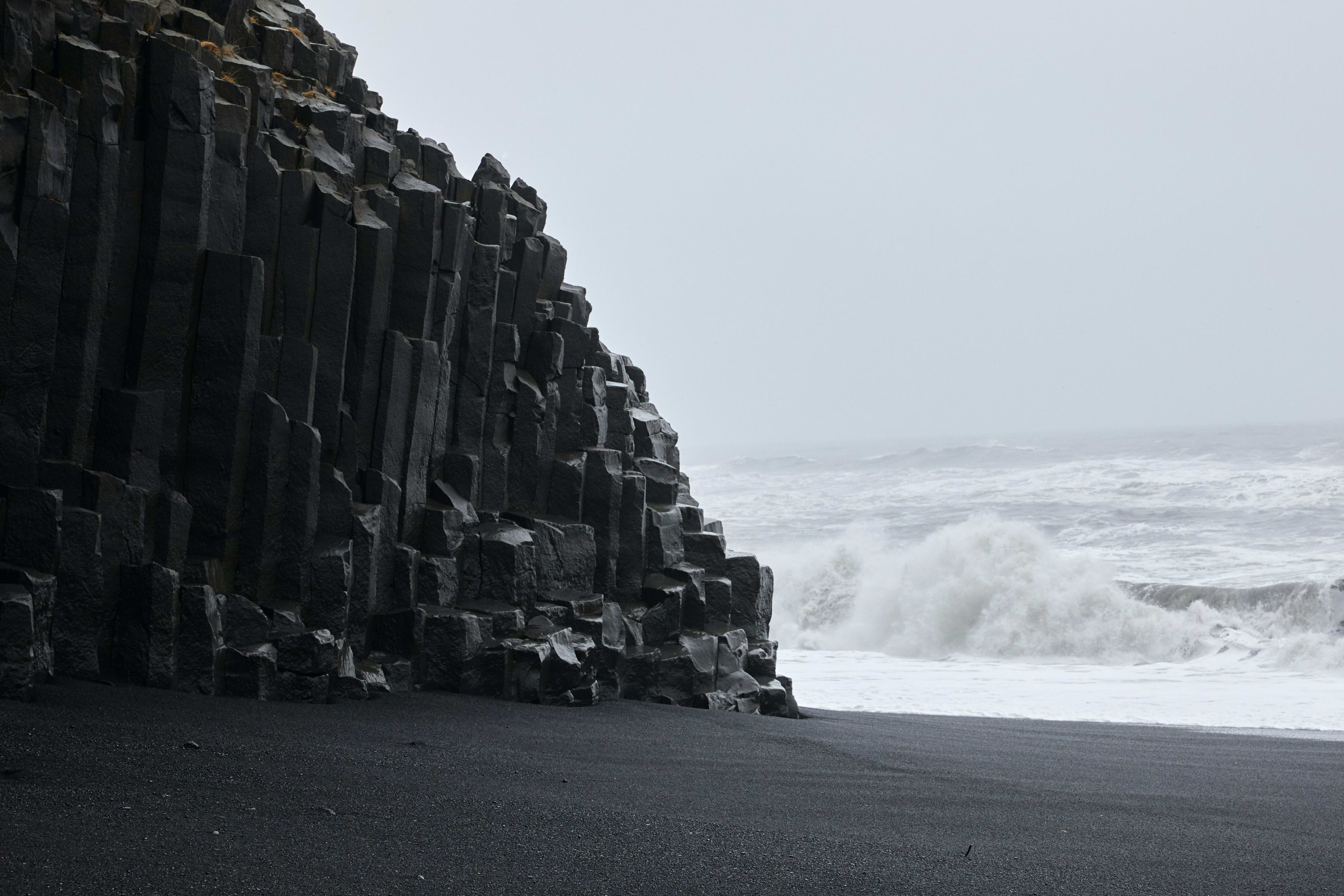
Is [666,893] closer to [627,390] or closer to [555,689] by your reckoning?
[555,689]

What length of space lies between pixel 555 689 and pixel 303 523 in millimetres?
1973

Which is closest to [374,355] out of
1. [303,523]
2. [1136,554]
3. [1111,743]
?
[303,523]

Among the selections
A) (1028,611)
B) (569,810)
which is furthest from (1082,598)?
(569,810)

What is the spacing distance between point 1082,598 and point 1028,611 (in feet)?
2.57

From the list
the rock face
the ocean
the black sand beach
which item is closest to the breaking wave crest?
the ocean

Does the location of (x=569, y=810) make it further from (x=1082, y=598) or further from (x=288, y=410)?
(x=1082, y=598)

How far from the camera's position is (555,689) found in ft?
24.6

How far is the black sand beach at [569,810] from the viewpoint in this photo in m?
3.70

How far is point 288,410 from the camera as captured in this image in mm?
6715

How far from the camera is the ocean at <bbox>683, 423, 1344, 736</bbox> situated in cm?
1267

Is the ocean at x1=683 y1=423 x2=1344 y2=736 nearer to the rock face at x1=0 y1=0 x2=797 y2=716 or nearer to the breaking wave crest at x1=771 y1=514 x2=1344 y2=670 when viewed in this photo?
the breaking wave crest at x1=771 y1=514 x2=1344 y2=670

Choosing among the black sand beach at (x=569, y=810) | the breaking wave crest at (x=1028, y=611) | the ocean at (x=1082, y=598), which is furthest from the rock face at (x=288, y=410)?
the breaking wave crest at (x=1028, y=611)

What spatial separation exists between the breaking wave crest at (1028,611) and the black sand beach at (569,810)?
852 centimetres

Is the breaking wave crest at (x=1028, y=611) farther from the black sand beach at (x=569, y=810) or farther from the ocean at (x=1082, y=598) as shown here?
the black sand beach at (x=569, y=810)
